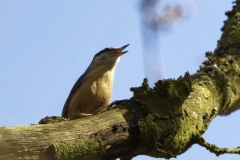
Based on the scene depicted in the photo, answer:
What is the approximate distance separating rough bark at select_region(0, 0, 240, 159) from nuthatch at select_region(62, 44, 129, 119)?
4.95 ft

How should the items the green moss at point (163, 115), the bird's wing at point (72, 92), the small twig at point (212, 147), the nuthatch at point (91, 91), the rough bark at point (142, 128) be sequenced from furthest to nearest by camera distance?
the bird's wing at point (72, 92) → the nuthatch at point (91, 91) → the small twig at point (212, 147) → the green moss at point (163, 115) → the rough bark at point (142, 128)

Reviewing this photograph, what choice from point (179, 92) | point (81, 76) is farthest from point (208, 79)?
point (81, 76)

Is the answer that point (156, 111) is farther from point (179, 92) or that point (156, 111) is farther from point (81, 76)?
point (81, 76)

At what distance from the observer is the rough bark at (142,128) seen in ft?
8.12

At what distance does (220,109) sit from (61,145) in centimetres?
148

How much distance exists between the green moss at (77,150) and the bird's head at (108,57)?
2.83m

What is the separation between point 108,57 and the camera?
18.4 feet

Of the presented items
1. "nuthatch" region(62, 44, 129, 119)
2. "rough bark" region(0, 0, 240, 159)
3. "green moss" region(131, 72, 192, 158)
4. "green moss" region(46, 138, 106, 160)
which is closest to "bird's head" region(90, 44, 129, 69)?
"nuthatch" region(62, 44, 129, 119)

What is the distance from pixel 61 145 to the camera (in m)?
2.51

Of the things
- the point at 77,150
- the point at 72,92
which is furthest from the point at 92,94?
the point at 77,150

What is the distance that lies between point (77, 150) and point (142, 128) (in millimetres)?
469

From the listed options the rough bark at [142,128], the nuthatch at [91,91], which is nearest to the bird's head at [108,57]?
the nuthatch at [91,91]

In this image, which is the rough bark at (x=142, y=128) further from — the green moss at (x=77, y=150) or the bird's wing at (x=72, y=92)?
the bird's wing at (x=72, y=92)

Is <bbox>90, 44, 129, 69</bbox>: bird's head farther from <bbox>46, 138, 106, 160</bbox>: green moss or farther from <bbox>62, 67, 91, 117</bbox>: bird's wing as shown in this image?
<bbox>46, 138, 106, 160</bbox>: green moss
